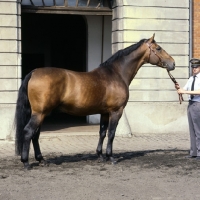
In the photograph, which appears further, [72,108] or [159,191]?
[72,108]

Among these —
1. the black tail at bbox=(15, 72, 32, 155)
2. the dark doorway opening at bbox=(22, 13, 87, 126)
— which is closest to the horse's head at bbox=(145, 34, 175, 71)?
the black tail at bbox=(15, 72, 32, 155)

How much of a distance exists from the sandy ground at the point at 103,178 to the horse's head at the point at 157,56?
70.9 inches

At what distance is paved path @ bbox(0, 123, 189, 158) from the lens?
12.8m

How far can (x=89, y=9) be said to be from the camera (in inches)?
623

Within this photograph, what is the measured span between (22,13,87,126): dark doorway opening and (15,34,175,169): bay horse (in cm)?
959

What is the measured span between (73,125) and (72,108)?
753cm

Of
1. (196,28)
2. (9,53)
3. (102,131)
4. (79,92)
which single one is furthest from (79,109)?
(196,28)

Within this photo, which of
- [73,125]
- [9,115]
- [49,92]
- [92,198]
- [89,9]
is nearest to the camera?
[92,198]

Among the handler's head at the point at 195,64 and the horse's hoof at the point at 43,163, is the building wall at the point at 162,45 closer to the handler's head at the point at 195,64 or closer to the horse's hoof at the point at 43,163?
the handler's head at the point at 195,64

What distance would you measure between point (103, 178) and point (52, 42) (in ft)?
47.2

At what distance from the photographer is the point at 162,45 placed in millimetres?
15875

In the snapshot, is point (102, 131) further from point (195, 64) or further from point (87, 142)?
point (87, 142)

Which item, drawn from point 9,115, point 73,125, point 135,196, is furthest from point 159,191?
point 73,125

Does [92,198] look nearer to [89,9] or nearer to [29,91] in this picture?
[29,91]
